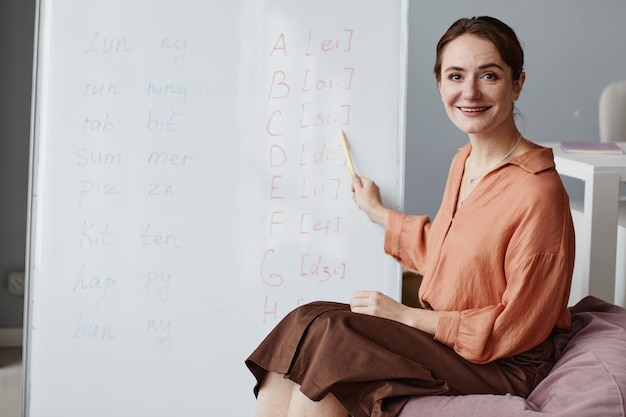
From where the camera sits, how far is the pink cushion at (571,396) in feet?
5.27

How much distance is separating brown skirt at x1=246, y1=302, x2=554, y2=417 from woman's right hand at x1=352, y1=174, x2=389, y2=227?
1.15ft

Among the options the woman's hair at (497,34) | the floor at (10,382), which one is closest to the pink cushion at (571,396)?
the woman's hair at (497,34)

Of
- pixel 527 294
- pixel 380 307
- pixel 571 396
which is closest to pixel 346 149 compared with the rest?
pixel 380 307

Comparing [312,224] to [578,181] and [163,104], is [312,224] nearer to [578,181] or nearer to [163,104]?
[163,104]

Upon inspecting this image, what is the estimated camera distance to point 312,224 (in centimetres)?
211

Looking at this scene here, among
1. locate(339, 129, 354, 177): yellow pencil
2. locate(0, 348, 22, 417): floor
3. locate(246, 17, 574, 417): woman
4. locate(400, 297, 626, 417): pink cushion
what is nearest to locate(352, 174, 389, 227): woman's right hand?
locate(339, 129, 354, 177): yellow pencil

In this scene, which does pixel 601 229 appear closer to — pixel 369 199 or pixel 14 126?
pixel 369 199

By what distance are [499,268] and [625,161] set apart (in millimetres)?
914

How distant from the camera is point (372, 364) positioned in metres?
1.66

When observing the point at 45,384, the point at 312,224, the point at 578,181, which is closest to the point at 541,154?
the point at 312,224

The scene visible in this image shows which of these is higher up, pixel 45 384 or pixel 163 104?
pixel 163 104

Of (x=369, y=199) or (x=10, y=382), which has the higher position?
(x=369, y=199)

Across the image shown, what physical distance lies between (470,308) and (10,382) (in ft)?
5.22

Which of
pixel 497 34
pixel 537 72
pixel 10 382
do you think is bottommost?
pixel 10 382
